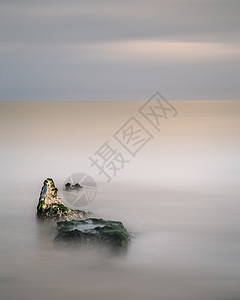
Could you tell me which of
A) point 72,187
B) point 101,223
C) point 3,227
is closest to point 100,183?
point 72,187

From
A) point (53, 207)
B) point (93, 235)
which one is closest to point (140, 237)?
point (93, 235)

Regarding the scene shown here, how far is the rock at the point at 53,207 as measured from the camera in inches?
275

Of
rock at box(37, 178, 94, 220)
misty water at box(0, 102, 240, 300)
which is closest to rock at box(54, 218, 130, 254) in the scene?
misty water at box(0, 102, 240, 300)

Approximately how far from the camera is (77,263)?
5.75m

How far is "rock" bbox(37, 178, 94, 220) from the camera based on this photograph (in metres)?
7.00

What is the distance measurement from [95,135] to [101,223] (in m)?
16.7

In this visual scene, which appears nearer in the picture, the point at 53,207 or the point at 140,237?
the point at 140,237

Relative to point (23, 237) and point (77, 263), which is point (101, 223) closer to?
point (77, 263)

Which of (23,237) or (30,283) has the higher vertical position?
(23,237)

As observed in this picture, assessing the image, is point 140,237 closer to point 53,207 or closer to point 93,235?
Result: point 93,235

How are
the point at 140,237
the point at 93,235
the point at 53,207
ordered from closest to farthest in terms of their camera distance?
the point at 93,235 → the point at 140,237 → the point at 53,207

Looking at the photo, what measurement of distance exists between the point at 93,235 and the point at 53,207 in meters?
1.33

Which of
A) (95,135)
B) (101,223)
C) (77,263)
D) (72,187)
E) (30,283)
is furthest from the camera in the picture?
(95,135)

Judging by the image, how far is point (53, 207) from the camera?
23.4 ft
